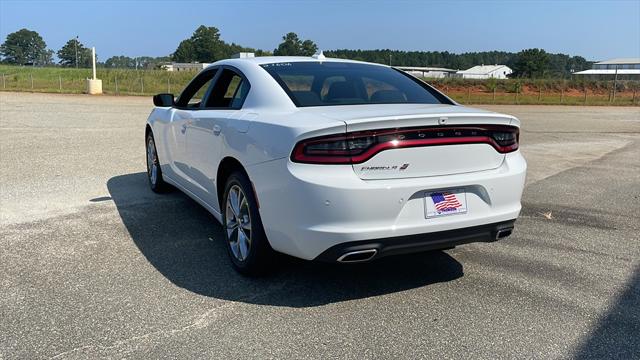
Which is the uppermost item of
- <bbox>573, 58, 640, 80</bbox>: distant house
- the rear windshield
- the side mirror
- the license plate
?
<bbox>573, 58, 640, 80</bbox>: distant house

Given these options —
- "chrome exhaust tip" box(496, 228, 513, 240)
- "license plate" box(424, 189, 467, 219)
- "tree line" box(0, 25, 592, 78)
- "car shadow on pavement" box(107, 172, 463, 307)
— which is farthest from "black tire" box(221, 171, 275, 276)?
"tree line" box(0, 25, 592, 78)

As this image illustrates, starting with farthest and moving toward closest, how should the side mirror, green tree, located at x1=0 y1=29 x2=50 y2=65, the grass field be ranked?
green tree, located at x1=0 y1=29 x2=50 y2=65, the grass field, the side mirror

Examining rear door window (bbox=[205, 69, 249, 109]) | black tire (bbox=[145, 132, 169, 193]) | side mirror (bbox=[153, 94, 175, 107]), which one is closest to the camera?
rear door window (bbox=[205, 69, 249, 109])

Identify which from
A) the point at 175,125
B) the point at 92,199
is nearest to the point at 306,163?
the point at 175,125

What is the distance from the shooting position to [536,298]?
371 centimetres

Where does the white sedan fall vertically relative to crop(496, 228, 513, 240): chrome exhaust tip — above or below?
above

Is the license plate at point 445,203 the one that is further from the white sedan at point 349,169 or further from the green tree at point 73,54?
the green tree at point 73,54

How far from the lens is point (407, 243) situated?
3348 millimetres

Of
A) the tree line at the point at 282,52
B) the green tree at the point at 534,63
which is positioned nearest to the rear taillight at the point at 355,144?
the tree line at the point at 282,52

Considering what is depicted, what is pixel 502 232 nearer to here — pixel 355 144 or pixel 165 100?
pixel 355 144

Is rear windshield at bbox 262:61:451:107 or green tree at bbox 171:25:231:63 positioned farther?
green tree at bbox 171:25:231:63

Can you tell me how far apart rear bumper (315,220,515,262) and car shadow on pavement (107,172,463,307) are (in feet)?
1.62

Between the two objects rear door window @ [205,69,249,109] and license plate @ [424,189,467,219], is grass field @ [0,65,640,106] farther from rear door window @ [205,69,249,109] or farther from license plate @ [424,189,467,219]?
license plate @ [424,189,467,219]

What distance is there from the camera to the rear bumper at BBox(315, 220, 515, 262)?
10.7 feet
